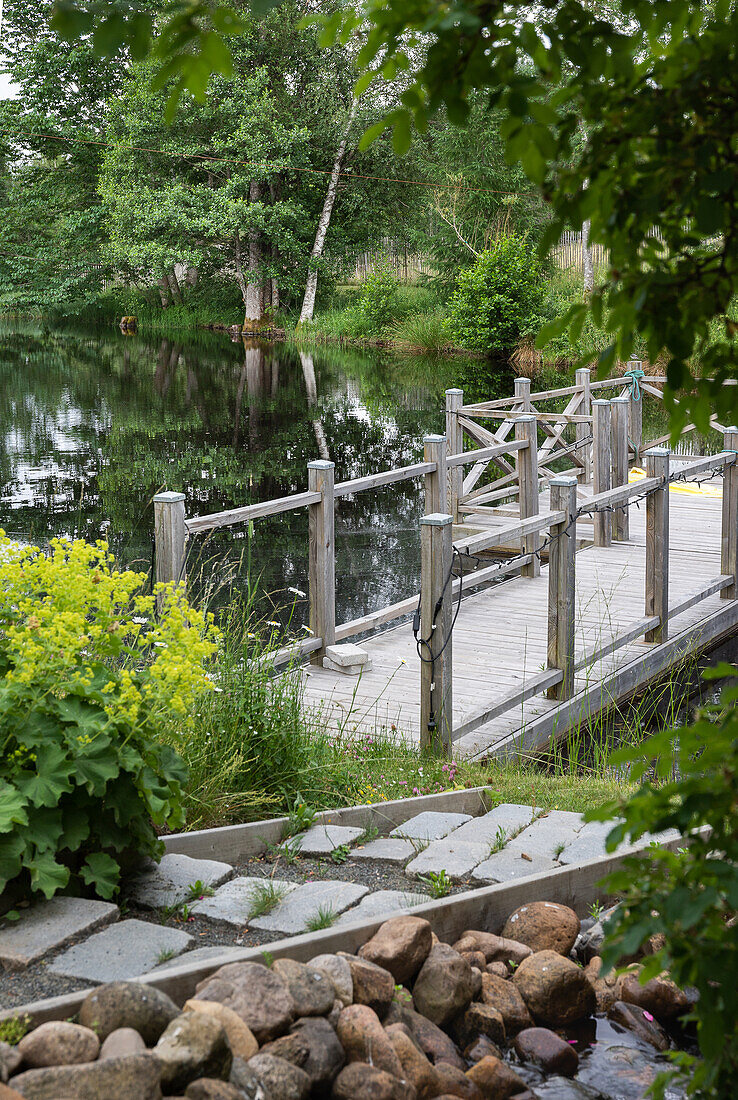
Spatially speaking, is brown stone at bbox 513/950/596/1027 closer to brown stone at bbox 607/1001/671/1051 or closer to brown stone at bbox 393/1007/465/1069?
brown stone at bbox 607/1001/671/1051

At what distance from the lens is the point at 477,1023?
2.75 metres

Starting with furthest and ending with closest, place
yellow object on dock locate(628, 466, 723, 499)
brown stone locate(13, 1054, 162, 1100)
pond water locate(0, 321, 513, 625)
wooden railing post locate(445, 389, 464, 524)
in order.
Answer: yellow object on dock locate(628, 466, 723, 499) < pond water locate(0, 321, 513, 625) < wooden railing post locate(445, 389, 464, 524) < brown stone locate(13, 1054, 162, 1100)

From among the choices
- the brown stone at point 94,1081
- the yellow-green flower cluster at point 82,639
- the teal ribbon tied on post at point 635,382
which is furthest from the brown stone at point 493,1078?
the teal ribbon tied on post at point 635,382

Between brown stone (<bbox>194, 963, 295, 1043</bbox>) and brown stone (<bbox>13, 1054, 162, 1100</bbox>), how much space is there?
0.36 meters

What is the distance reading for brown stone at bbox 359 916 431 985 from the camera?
2.64 m

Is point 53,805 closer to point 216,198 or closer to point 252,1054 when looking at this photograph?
point 252,1054

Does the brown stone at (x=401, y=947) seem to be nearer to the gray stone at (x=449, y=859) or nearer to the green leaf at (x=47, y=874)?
the gray stone at (x=449, y=859)

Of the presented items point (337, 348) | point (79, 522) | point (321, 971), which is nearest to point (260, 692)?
point (321, 971)

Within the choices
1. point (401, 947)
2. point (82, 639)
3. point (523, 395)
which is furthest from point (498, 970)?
point (523, 395)

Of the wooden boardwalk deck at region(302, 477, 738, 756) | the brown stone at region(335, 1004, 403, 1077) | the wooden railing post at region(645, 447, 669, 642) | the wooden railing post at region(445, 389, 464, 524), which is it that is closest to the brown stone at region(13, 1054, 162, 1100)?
the brown stone at region(335, 1004, 403, 1077)

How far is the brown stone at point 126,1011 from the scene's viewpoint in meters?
2.09

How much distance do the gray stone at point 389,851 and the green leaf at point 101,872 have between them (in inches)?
35.3

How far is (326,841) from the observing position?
11.1 feet

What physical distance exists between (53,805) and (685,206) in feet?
6.19
